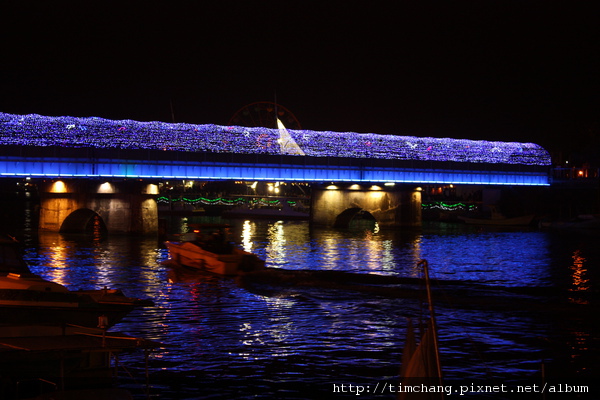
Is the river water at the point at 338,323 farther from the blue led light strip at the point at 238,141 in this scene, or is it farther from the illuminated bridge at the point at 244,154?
the blue led light strip at the point at 238,141

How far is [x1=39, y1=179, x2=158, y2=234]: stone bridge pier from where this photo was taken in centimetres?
7738

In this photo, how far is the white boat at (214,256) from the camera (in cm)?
4234

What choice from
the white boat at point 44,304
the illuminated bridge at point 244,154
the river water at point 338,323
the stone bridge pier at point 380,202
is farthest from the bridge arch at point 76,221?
the white boat at point 44,304

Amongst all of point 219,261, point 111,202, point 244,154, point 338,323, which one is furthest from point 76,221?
point 338,323

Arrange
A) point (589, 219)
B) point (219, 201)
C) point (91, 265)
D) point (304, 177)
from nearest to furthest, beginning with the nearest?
1. point (91, 265)
2. point (304, 177)
3. point (589, 219)
4. point (219, 201)

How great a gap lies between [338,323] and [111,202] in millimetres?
54288

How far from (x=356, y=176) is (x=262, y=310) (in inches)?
2510

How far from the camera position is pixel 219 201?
516ft

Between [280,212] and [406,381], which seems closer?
[406,381]

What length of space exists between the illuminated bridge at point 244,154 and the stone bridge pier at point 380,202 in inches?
68.2

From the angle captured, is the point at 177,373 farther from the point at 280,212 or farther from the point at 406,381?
the point at 280,212

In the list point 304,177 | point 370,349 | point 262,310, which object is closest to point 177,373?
point 370,349

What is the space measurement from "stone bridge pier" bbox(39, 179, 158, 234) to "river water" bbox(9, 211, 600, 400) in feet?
66.7

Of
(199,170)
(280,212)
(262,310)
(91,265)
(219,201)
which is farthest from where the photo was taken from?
(219,201)
